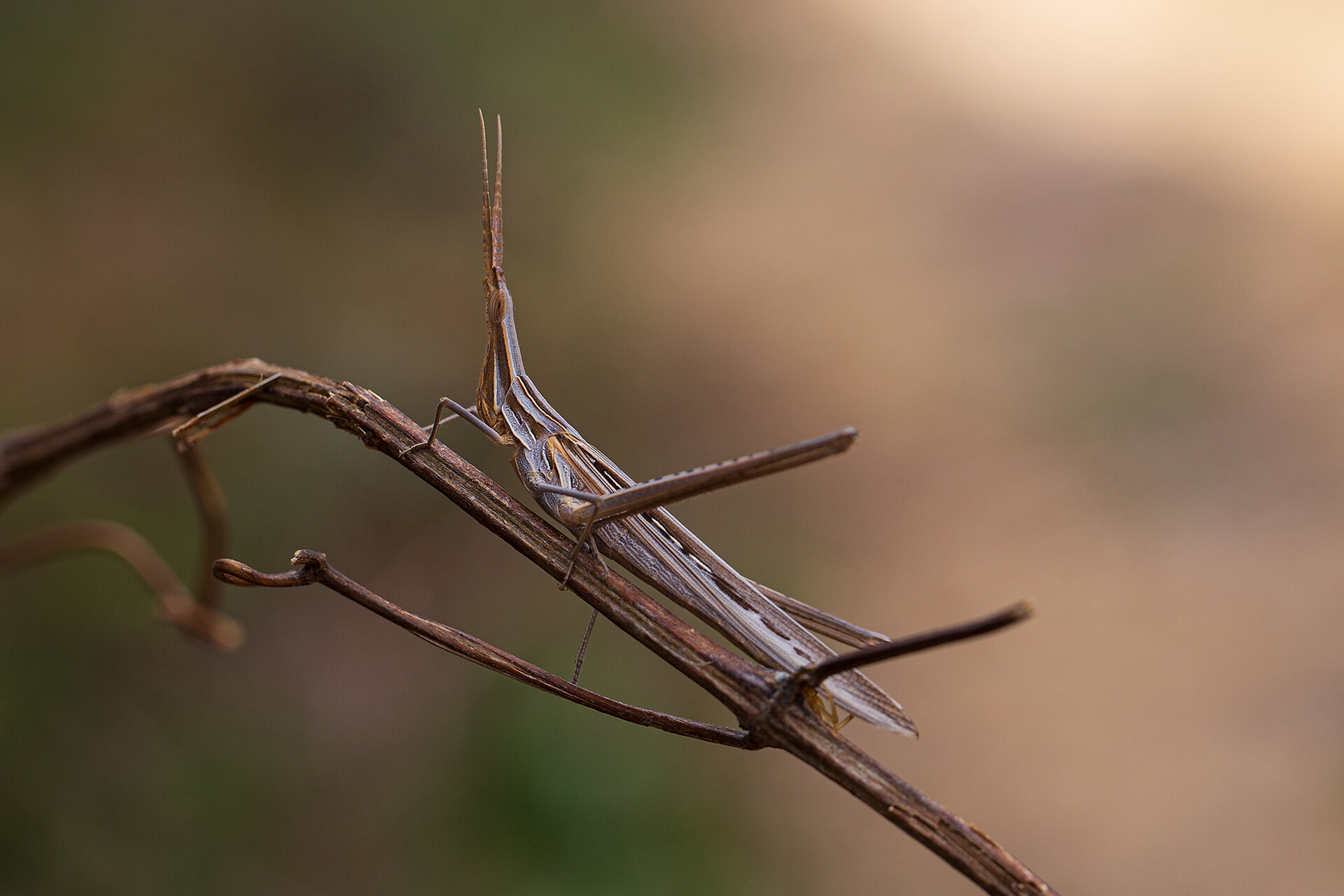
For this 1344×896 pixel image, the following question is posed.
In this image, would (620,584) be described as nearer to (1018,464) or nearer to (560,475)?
(560,475)

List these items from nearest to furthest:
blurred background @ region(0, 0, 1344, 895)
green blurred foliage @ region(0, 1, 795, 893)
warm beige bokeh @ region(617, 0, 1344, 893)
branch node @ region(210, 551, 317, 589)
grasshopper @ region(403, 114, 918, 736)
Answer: branch node @ region(210, 551, 317, 589) < grasshopper @ region(403, 114, 918, 736) < green blurred foliage @ region(0, 1, 795, 893) < blurred background @ region(0, 0, 1344, 895) < warm beige bokeh @ region(617, 0, 1344, 893)

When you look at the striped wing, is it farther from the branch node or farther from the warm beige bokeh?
the warm beige bokeh

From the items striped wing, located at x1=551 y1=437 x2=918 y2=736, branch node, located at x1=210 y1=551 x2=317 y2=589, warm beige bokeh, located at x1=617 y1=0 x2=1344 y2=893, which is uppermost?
warm beige bokeh, located at x1=617 y1=0 x2=1344 y2=893

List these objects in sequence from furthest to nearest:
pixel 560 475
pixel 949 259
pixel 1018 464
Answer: pixel 949 259 → pixel 1018 464 → pixel 560 475

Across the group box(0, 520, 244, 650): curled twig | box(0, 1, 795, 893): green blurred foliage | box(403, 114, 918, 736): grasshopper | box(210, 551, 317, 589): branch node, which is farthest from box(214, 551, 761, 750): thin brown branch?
box(0, 1, 795, 893): green blurred foliage

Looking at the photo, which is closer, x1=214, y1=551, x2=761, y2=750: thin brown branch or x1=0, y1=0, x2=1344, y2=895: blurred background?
x1=214, y1=551, x2=761, y2=750: thin brown branch

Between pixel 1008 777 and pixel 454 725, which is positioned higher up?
pixel 1008 777

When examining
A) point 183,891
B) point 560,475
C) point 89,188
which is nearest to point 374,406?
point 560,475
